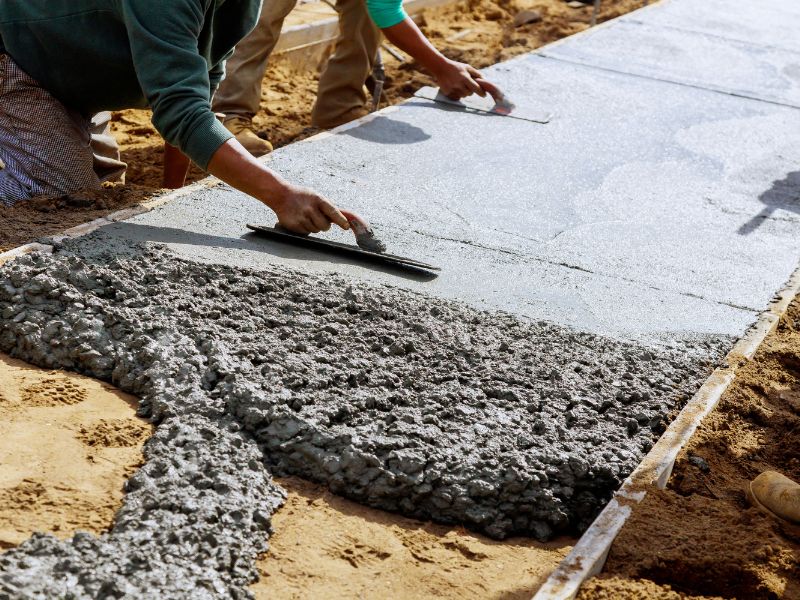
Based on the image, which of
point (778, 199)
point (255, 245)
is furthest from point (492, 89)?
point (255, 245)

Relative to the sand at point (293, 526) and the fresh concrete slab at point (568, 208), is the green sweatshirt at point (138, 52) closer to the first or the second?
the fresh concrete slab at point (568, 208)

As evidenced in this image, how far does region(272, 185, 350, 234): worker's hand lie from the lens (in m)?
3.12

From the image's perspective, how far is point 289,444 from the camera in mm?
2344

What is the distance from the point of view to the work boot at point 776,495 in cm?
235

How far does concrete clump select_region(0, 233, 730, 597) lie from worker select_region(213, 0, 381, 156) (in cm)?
236

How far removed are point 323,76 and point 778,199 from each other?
2.82 meters

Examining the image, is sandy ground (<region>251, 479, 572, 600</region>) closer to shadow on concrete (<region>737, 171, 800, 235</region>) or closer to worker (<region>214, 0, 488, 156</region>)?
shadow on concrete (<region>737, 171, 800, 235</region>)

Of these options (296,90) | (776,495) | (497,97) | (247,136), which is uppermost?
(497,97)

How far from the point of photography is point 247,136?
5.13 meters

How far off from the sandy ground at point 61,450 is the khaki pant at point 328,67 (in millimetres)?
3045

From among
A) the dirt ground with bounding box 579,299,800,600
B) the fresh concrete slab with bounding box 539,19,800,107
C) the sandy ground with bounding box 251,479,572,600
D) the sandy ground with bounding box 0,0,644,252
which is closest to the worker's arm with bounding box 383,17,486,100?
the sandy ground with bounding box 0,0,644,252

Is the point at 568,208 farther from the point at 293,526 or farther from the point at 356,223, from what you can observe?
the point at 293,526

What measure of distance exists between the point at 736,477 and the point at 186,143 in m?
1.91

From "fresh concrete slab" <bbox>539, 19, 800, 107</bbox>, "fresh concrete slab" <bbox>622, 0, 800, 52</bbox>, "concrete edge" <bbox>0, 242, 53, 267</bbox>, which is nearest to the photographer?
"concrete edge" <bbox>0, 242, 53, 267</bbox>
